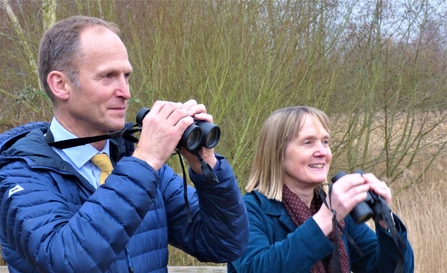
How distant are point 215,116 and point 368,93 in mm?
2898

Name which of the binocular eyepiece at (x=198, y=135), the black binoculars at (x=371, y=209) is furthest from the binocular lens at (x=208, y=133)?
the black binoculars at (x=371, y=209)

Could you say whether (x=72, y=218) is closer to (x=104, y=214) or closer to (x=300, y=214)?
(x=104, y=214)

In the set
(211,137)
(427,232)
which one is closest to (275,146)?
(211,137)

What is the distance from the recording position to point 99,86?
1.76 meters

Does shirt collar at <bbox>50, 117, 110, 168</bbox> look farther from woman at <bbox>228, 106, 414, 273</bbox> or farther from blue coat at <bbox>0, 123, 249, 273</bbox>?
woman at <bbox>228, 106, 414, 273</bbox>

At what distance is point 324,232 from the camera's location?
2.16 metres

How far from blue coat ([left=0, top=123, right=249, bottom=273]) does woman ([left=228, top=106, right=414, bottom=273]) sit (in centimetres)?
38

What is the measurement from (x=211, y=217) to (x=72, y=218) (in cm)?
46

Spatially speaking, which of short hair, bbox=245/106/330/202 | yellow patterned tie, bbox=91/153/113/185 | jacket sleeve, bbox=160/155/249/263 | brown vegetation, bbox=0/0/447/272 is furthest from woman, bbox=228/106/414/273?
brown vegetation, bbox=0/0/447/272

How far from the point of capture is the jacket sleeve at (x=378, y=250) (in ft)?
7.34

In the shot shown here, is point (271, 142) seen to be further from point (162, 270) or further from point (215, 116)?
point (215, 116)

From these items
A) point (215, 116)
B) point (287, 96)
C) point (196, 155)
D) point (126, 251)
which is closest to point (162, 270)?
point (126, 251)

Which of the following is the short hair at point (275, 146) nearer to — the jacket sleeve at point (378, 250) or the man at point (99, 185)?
the jacket sleeve at point (378, 250)

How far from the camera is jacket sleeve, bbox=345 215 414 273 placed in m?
2.24
